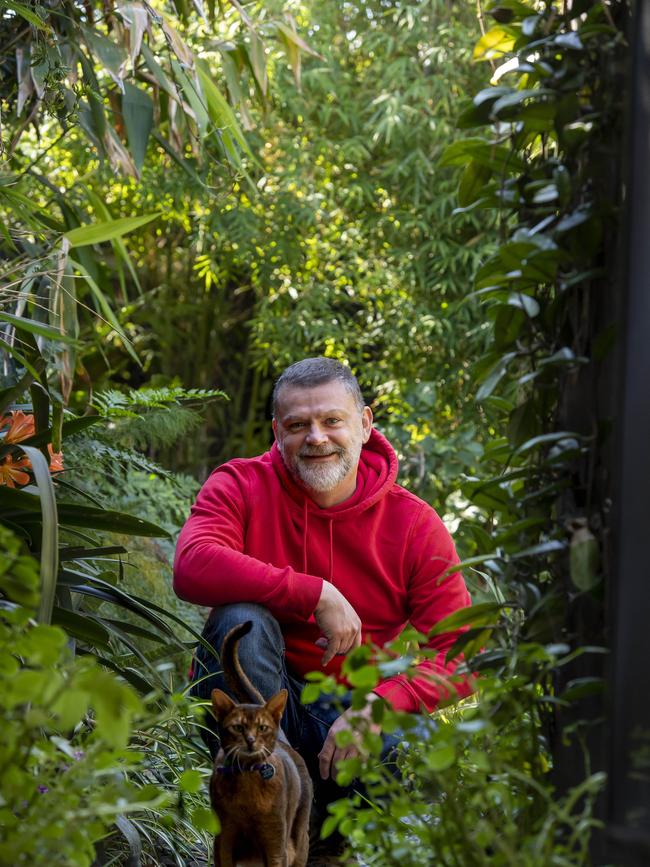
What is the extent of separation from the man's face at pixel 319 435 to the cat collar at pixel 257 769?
0.81 m

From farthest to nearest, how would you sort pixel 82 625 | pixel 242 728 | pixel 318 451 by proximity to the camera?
1. pixel 318 451
2. pixel 82 625
3. pixel 242 728

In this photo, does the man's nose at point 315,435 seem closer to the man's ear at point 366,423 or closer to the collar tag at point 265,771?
the man's ear at point 366,423

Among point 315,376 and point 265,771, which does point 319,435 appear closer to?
point 315,376

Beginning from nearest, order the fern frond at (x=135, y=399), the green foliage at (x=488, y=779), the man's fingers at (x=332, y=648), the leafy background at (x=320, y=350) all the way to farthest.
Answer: the green foliage at (x=488, y=779)
the leafy background at (x=320, y=350)
the man's fingers at (x=332, y=648)
the fern frond at (x=135, y=399)

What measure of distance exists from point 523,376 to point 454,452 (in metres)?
4.00

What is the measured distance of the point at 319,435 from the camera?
229 cm

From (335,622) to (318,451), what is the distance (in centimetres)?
40

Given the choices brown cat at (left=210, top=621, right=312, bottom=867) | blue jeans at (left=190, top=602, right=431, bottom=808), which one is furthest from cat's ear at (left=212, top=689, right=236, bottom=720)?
blue jeans at (left=190, top=602, right=431, bottom=808)

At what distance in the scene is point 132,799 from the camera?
1004 mm

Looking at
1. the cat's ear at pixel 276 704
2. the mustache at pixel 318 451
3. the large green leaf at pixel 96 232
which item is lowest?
the cat's ear at pixel 276 704

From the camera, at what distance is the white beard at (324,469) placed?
231 cm

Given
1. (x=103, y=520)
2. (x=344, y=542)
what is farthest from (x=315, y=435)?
(x=103, y=520)

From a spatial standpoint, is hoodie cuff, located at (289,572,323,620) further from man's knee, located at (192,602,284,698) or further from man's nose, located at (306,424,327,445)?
man's nose, located at (306,424,327,445)

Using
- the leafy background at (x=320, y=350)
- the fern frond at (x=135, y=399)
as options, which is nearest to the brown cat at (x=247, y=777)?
the leafy background at (x=320, y=350)
